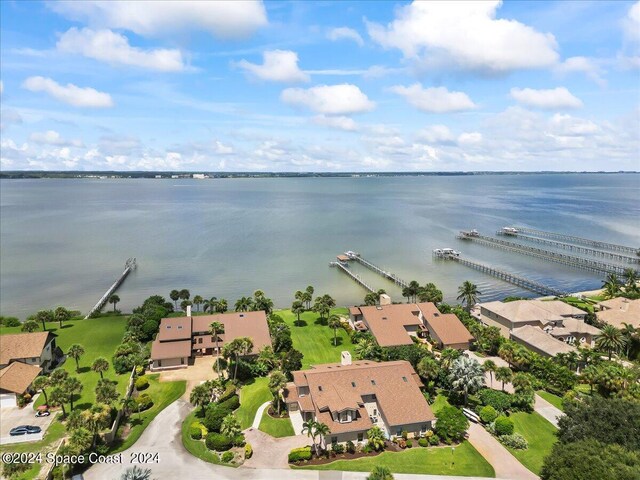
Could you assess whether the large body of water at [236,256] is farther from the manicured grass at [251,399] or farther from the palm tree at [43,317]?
the manicured grass at [251,399]

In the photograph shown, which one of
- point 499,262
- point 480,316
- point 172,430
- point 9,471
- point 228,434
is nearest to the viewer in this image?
point 9,471

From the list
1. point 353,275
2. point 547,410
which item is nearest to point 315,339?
point 547,410

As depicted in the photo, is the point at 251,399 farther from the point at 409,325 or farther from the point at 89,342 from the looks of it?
the point at 89,342

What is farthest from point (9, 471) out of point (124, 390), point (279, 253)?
point (279, 253)

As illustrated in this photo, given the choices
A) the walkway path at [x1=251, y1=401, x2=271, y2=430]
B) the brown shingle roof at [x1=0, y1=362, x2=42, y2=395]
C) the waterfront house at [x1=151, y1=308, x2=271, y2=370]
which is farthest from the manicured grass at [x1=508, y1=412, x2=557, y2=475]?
the brown shingle roof at [x1=0, y1=362, x2=42, y2=395]

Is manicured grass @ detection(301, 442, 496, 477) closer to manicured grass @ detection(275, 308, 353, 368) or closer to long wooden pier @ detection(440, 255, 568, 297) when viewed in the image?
manicured grass @ detection(275, 308, 353, 368)

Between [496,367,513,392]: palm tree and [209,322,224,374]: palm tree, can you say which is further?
[209,322,224,374]: palm tree

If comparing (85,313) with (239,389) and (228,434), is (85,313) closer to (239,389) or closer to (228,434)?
(239,389)
